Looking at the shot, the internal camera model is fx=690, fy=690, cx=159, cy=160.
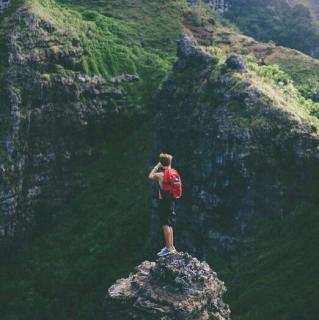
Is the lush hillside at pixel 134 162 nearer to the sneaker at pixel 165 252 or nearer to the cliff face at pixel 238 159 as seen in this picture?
the cliff face at pixel 238 159

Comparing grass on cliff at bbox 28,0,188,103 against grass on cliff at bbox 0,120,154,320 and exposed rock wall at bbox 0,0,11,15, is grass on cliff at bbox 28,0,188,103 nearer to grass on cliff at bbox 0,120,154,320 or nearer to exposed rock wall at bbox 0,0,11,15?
exposed rock wall at bbox 0,0,11,15

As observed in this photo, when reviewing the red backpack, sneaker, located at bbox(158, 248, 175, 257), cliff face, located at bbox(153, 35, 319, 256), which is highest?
the red backpack

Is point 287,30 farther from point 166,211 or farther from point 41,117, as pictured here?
point 166,211

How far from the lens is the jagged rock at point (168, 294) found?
33.9 meters

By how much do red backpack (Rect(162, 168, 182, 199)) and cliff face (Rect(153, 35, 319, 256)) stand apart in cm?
3359

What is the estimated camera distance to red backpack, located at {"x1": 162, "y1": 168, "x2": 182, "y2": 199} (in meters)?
31.7

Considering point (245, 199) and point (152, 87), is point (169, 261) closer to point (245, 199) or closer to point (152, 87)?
point (245, 199)

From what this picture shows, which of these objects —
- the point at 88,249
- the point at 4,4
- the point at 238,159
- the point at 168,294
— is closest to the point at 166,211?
the point at 168,294

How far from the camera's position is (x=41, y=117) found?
87562 mm

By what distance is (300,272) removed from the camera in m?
58.0

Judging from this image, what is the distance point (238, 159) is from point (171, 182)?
3401 centimetres

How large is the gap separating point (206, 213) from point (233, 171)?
5.46 metres

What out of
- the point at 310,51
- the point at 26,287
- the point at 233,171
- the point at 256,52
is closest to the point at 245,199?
the point at 233,171

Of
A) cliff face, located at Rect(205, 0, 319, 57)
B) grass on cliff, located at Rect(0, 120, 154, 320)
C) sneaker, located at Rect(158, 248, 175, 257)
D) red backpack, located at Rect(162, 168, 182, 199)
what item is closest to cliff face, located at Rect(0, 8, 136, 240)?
grass on cliff, located at Rect(0, 120, 154, 320)
